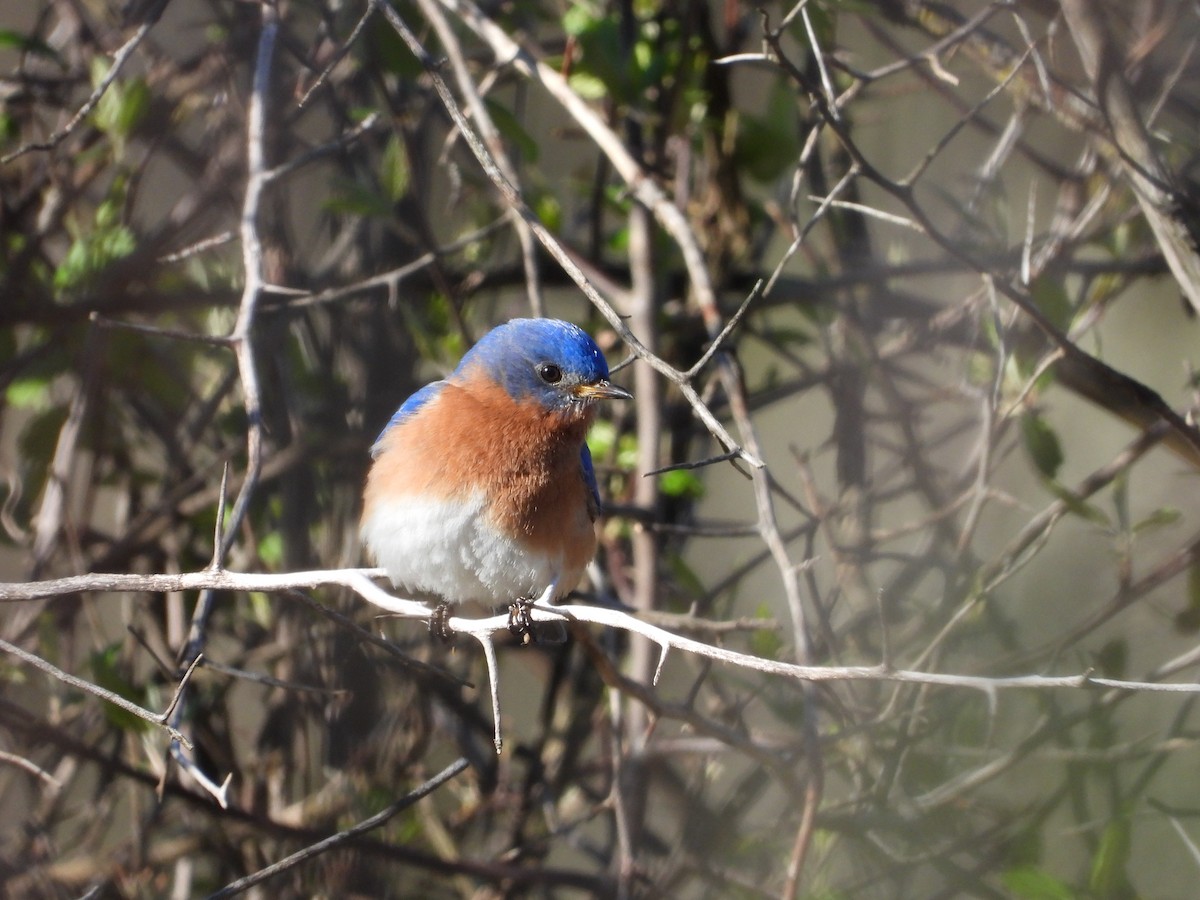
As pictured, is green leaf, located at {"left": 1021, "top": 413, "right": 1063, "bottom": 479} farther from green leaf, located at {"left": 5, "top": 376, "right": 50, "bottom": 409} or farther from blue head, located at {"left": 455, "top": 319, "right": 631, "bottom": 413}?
green leaf, located at {"left": 5, "top": 376, "right": 50, "bottom": 409}

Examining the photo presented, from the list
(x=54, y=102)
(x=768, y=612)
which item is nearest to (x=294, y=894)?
(x=768, y=612)

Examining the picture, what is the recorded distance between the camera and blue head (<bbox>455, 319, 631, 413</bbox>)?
11.4 ft

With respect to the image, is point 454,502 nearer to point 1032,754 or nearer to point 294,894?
point 294,894

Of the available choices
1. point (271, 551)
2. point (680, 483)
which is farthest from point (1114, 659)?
point (271, 551)

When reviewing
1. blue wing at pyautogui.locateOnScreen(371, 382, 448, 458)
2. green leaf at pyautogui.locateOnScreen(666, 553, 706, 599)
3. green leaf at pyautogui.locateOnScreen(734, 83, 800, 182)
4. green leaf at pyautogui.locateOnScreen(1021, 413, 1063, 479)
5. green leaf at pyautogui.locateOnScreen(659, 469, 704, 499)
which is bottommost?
green leaf at pyautogui.locateOnScreen(666, 553, 706, 599)

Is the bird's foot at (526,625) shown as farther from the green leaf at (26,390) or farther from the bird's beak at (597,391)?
the green leaf at (26,390)

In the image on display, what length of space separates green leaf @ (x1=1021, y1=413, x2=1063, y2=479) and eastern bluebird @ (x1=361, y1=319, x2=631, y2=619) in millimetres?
1109

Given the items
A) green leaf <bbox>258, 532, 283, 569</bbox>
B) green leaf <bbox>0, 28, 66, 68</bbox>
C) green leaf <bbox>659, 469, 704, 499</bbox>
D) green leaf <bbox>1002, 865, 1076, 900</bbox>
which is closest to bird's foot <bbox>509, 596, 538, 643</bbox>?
green leaf <bbox>659, 469, 704, 499</bbox>

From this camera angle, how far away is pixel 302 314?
4027mm

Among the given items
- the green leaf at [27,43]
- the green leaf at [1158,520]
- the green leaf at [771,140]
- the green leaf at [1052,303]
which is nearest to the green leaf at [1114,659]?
the green leaf at [1158,520]

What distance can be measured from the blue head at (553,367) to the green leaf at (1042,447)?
3.69 feet

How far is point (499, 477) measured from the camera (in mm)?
3367

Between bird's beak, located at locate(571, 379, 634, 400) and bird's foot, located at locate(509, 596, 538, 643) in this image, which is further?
bird's beak, located at locate(571, 379, 634, 400)

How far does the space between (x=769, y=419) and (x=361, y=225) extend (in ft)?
8.21
